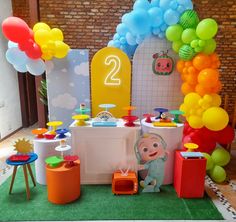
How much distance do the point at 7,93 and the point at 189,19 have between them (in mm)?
3756

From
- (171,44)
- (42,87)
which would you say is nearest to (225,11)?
(171,44)

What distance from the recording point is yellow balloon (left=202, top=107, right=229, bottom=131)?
2.73 metres

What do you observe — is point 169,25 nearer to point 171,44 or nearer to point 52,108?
point 171,44

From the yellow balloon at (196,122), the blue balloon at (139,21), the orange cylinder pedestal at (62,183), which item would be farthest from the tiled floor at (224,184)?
the blue balloon at (139,21)

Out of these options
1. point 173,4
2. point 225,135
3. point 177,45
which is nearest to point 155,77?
point 177,45

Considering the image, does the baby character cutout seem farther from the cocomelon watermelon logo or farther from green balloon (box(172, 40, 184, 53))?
green balloon (box(172, 40, 184, 53))

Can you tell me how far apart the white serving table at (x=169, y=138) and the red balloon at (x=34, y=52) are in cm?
160

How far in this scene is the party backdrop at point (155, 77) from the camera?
3.18m

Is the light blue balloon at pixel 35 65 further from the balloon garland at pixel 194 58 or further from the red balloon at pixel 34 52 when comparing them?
the balloon garland at pixel 194 58

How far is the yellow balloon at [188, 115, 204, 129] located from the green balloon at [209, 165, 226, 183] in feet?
1.92

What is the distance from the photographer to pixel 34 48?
280 cm

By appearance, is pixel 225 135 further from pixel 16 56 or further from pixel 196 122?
pixel 16 56

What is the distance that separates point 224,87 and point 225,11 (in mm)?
1745

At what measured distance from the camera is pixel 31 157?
2482 millimetres
